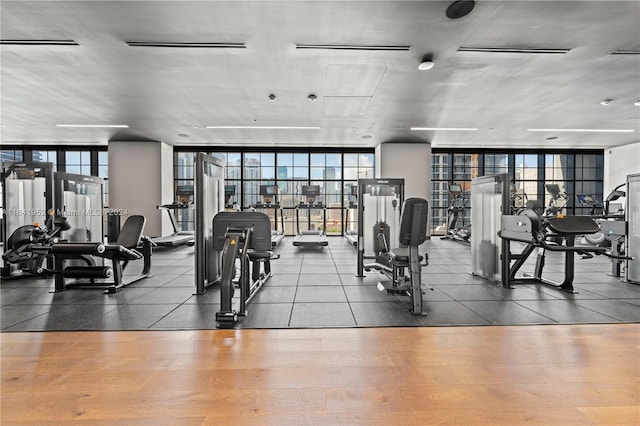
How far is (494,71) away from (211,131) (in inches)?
284

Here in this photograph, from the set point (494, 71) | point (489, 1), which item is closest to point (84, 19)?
point (489, 1)

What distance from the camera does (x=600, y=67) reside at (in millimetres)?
4523

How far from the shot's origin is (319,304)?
11.3 feet

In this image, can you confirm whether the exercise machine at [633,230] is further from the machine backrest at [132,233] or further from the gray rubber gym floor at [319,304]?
the machine backrest at [132,233]

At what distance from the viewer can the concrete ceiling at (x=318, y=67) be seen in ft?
10.8

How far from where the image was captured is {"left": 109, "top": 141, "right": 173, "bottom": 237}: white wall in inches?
→ 376

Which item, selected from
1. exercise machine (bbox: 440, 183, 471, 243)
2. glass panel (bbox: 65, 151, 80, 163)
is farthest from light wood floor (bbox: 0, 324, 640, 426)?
glass panel (bbox: 65, 151, 80, 163)

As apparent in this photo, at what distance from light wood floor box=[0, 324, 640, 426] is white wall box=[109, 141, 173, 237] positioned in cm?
773

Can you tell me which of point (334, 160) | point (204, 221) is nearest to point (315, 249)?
point (204, 221)

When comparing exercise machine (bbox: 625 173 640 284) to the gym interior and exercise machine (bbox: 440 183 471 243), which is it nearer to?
the gym interior

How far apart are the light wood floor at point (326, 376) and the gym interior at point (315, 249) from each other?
2 cm

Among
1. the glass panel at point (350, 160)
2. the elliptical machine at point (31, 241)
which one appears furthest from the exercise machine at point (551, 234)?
the glass panel at point (350, 160)

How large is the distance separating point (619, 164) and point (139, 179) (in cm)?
1716

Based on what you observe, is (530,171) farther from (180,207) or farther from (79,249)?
(79,249)
